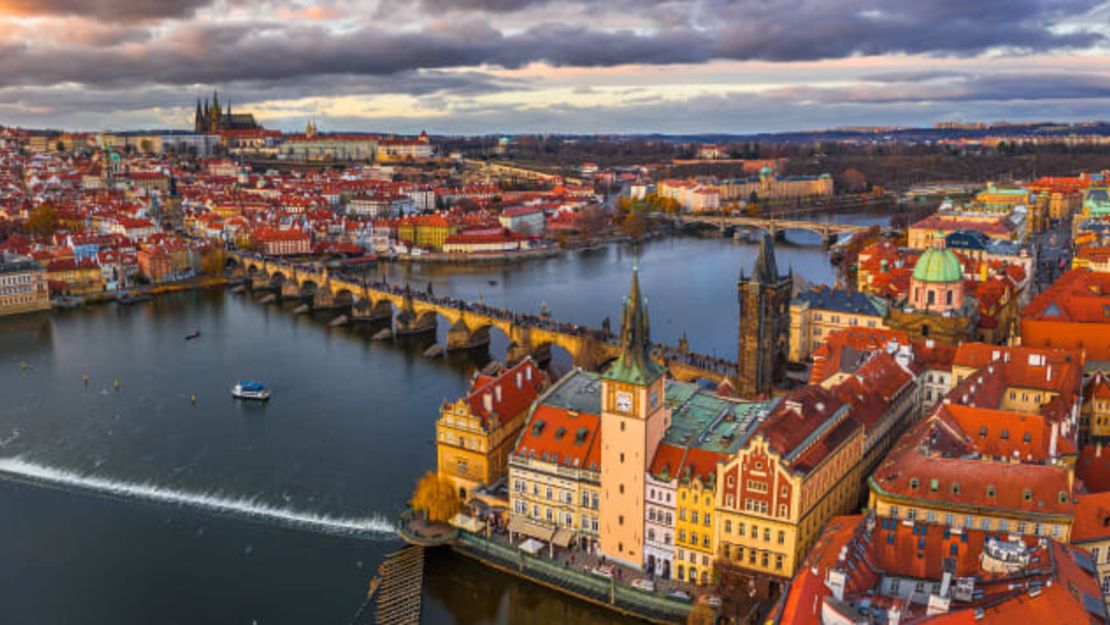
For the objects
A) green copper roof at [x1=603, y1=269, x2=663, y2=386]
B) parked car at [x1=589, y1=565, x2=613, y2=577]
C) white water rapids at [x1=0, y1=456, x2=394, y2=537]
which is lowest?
white water rapids at [x1=0, y1=456, x2=394, y2=537]

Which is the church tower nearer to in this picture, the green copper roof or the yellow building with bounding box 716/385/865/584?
the yellow building with bounding box 716/385/865/584

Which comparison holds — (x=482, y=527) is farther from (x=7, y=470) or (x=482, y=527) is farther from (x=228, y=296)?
(x=228, y=296)

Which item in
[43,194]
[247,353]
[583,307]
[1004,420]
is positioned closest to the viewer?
[1004,420]

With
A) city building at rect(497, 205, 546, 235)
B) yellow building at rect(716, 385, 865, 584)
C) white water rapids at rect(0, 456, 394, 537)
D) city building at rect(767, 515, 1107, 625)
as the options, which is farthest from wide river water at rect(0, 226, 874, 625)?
city building at rect(497, 205, 546, 235)

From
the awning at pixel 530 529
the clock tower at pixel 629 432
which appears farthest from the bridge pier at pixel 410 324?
the clock tower at pixel 629 432

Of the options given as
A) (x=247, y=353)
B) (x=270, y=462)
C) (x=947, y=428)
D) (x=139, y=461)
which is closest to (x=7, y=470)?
(x=139, y=461)

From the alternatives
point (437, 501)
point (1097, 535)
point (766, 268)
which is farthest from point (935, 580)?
point (766, 268)

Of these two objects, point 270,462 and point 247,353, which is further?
point 247,353
